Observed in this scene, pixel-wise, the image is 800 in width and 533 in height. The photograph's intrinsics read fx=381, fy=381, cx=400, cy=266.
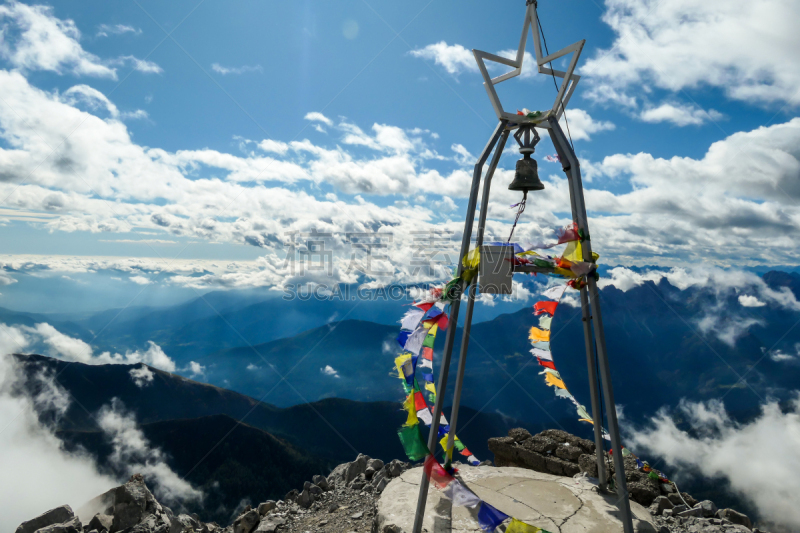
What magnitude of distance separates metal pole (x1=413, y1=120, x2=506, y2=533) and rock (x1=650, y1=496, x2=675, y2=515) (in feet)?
16.9

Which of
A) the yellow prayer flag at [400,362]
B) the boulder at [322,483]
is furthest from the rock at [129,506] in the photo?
→ the yellow prayer flag at [400,362]

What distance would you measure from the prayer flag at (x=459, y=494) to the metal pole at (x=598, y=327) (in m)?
1.73

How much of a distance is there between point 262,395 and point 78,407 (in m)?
83.5

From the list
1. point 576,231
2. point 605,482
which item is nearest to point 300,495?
point 605,482

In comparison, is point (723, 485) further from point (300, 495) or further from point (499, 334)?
point (300, 495)

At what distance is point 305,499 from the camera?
8938mm

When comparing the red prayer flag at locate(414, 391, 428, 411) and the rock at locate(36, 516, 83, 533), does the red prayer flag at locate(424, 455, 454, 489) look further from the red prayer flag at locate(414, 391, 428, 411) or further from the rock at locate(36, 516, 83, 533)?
the rock at locate(36, 516, 83, 533)

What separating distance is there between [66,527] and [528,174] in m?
9.97

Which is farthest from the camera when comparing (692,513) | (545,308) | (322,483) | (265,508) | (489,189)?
(322,483)

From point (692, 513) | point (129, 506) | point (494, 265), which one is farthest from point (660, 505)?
point (129, 506)

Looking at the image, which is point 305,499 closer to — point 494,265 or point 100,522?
point 100,522

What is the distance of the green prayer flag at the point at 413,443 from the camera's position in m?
4.80

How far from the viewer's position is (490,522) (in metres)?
4.73

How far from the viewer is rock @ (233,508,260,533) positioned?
7871mm
